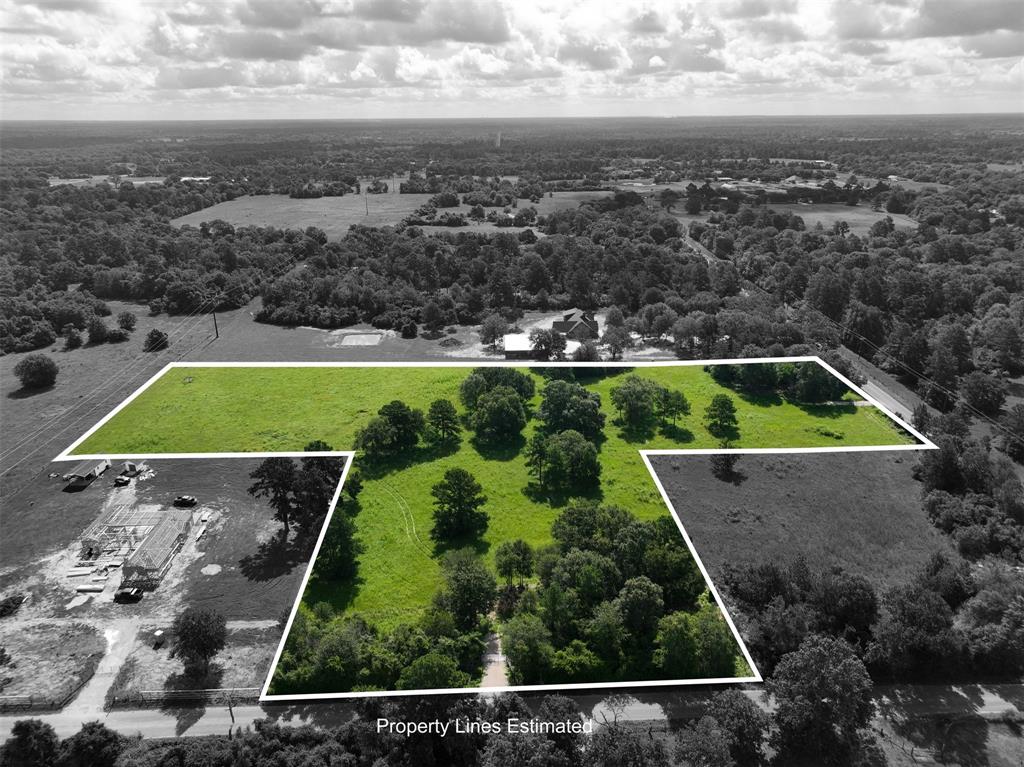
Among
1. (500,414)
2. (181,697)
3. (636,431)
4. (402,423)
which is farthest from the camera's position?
(500,414)

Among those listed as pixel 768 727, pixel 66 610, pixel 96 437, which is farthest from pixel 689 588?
pixel 66 610

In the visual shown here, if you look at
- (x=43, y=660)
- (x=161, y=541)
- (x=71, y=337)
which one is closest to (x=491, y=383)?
(x=161, y=541)

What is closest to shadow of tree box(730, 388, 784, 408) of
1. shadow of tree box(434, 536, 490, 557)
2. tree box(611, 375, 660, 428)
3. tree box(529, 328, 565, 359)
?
tree box(611, 375, 660, 428)

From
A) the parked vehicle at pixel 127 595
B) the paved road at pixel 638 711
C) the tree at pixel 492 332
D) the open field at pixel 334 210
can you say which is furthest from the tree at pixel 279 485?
the open field at pixel 334 210

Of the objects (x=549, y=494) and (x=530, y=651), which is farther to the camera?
(x=549, y=494)

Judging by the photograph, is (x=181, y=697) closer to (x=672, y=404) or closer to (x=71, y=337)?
(x=672, y=404)

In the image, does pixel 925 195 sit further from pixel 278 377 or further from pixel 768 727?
pixel 278 377

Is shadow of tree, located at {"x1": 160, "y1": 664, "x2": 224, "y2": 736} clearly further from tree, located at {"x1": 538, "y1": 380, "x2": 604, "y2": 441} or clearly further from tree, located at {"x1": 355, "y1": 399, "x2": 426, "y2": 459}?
tree, located at {"x1": 538, "y1": 380, "x2": 604, "y2": 441}
